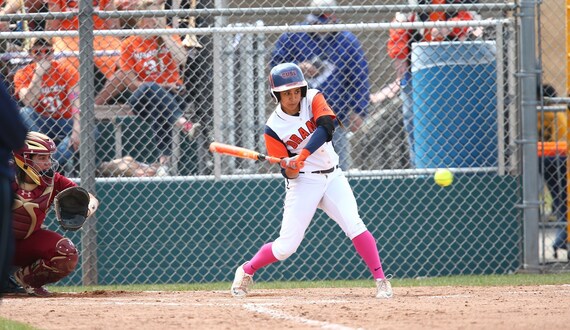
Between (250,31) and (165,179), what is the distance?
4.90 ft

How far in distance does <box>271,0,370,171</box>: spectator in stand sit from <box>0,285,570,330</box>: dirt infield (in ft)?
Result: 6.48

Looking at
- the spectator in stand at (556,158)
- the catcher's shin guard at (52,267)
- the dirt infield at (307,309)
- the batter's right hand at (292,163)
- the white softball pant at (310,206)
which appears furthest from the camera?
the spectator in stand at (556,158)

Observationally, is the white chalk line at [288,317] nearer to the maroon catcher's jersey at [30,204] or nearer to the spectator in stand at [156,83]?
the maroon catcher's jersey at [30,204]

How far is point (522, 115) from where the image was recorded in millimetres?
8609

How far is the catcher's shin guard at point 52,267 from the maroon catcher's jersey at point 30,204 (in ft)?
0.76

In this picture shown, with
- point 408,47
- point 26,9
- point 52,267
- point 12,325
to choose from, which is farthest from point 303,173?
point 26,9

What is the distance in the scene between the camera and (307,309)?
5.82 metres

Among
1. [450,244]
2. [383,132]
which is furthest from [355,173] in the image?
[450,244]

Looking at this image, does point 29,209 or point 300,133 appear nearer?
point 300,133

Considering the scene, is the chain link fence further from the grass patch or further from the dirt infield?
the grass patch

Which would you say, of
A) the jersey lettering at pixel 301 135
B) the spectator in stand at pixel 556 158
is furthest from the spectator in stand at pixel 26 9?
the spectator in stand at pixel 556 158

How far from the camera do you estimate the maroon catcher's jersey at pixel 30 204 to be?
23.0 ft

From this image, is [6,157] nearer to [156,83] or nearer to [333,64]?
[156,83]

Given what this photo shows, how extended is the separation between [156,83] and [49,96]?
96cm
